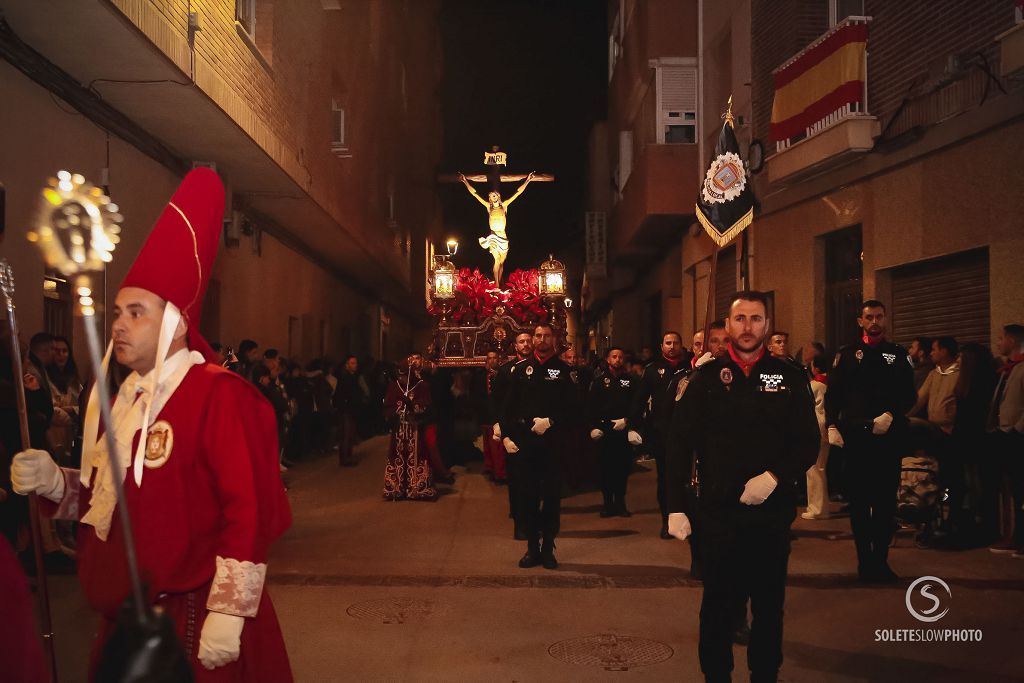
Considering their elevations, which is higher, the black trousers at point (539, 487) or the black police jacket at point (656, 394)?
the black police jacket at point (656, 394)

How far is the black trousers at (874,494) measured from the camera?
7602 mm

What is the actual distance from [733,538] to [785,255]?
1163cm

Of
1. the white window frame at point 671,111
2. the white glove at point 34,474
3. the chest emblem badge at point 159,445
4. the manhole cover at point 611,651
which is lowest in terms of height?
the manhole cover at point 611,651

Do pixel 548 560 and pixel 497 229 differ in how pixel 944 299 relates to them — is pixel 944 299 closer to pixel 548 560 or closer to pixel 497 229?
pixel 548 560

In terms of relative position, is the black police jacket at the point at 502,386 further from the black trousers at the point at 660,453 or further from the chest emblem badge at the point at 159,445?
the chest emblem badge at the point at 159,445

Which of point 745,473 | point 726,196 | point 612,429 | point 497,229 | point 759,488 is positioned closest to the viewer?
point 759,488

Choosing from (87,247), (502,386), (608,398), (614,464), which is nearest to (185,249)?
(87,247)

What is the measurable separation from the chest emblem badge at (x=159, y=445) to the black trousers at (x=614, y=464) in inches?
350

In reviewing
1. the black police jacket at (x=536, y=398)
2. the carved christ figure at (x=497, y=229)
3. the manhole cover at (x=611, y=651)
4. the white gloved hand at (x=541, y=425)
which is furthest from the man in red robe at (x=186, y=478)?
the carved christ figure at (x=497, y=229)

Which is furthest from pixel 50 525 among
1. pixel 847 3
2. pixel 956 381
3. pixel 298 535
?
pixel 847 3

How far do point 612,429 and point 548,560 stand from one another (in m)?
3.29

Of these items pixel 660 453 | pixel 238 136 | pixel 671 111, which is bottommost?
pixel 660 453

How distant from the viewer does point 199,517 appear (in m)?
3.04

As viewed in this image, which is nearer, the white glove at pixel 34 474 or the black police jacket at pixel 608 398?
the white glove at pixel 34 474
